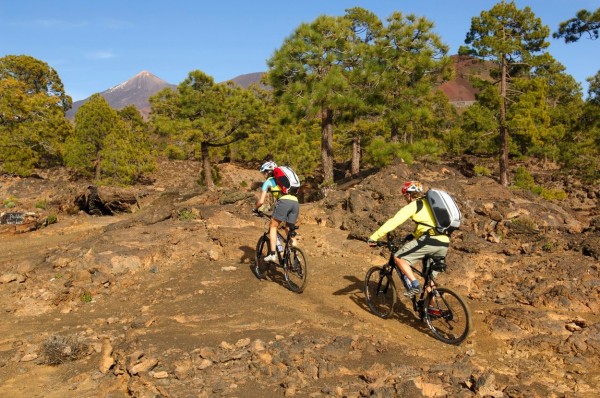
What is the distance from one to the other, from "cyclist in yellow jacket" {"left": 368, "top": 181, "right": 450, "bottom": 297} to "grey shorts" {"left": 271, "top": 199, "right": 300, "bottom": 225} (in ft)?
6.63

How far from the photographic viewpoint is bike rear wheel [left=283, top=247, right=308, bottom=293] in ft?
24.8

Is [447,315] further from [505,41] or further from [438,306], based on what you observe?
[505,41]

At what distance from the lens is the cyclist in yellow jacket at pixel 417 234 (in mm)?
5781

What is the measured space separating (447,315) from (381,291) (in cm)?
128

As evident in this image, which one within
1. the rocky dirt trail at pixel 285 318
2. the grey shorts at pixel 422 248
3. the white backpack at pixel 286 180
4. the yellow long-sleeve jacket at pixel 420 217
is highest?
the white backpack at pixel 286 180

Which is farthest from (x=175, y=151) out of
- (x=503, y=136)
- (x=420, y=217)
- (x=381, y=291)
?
(x=420, y=217)

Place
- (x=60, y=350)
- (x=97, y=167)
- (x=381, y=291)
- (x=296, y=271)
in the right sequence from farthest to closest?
(x=97, y=167), (x=296, y=271), (x=381, y=291), (x=60, y=350)

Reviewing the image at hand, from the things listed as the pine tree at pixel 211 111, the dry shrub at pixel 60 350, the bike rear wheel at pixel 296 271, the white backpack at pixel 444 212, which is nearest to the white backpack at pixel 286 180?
the bike rear wheel at pixel 296 271

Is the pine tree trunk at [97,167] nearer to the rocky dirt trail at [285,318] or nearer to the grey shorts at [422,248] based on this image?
the rocky dirt trail at [285,318]

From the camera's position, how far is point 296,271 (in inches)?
303

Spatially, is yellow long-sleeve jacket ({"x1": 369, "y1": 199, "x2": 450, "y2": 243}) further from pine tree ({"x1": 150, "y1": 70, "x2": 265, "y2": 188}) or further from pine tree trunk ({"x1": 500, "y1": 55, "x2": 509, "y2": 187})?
pine tree trunk ({"x1": 500, "y1": 55, "x2": 509, "y2": 187})

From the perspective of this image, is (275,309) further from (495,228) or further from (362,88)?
(362,88)

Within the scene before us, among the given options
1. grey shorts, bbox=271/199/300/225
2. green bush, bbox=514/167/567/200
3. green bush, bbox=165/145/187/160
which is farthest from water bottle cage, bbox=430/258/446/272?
green bush, bbox=165/145/187/160

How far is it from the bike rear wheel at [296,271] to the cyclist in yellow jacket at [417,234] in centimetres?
197
